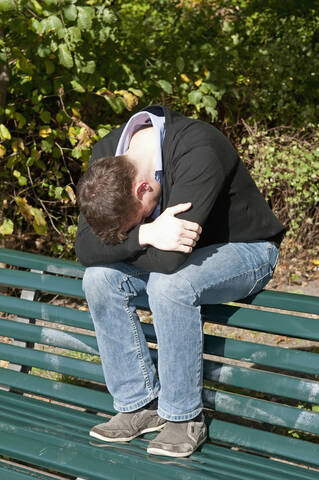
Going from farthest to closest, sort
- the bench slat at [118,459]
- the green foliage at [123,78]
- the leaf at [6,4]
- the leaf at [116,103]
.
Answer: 1. the leaf at [116,103]
2. the green foliage at [123,78]
3. the leaf at [6,4]
4. the bench slat at [118,459]

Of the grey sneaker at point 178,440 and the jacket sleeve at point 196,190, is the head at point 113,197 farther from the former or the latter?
the grey sneaker at point 178,440

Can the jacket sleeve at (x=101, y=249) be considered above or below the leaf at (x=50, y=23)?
below

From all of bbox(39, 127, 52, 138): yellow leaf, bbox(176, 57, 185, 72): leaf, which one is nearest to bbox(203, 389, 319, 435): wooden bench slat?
bbox(39, 127, 52, 138): yellow leaf

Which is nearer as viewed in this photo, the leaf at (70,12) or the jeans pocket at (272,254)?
the jeans pocket at (272,254)

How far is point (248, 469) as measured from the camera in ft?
7.17

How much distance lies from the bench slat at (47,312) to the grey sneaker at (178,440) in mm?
563

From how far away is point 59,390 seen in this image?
269 cm

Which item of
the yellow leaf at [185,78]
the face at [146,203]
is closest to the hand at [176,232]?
the face at [146,203]

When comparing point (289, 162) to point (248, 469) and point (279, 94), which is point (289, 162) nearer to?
point (279, 94)

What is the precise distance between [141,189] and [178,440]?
32.6 inches

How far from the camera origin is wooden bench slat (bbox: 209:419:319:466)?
2195mm

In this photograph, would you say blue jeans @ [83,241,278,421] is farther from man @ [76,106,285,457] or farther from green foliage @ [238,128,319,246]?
green foliage @ [238,128,319,246]

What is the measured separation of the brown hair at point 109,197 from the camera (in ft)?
7.30

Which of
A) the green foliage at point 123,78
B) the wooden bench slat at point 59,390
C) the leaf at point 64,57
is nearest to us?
the wooden bench slat at point 59,390
